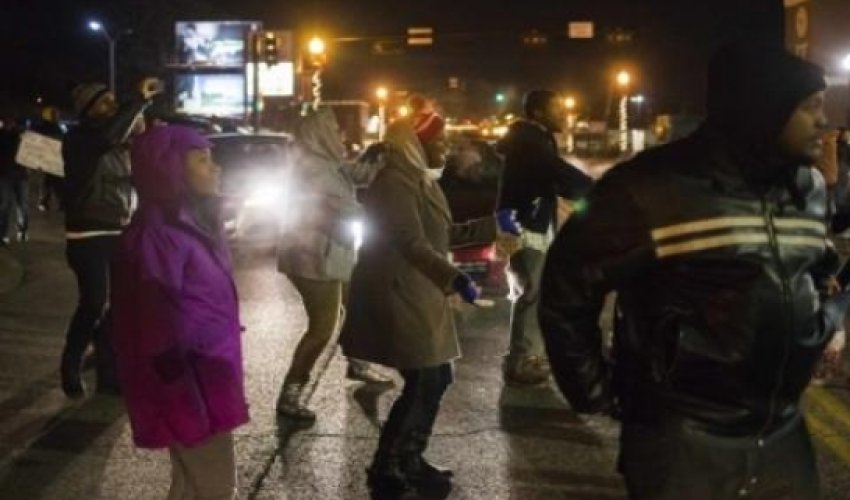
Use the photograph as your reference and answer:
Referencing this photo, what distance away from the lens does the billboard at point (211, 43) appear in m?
55.8

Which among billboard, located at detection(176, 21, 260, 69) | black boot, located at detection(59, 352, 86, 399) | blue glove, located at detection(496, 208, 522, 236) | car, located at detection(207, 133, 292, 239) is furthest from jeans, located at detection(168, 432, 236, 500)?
billboard, located at detection(176, 21, 260, 69)

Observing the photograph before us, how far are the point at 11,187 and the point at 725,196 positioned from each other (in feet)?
47.4

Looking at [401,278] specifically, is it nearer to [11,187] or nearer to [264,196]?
[11,187]

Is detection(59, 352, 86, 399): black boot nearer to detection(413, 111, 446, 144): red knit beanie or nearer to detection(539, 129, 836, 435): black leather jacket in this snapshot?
detection(413, 111, 446, 144): red knit beanie

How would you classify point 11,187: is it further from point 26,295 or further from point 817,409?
point 817,409

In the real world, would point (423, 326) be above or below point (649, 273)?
below

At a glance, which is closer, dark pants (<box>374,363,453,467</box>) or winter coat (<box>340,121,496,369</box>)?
winter coat (<box>340,121,496,369</box>)

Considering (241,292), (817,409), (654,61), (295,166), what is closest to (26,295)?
(241,292)

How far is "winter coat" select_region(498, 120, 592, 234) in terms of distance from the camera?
6.96m

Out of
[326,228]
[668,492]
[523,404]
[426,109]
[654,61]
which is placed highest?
[654,61]

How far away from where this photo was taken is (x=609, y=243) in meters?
2.78

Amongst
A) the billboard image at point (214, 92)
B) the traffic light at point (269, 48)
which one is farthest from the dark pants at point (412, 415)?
the billboard image at point (214, 92)

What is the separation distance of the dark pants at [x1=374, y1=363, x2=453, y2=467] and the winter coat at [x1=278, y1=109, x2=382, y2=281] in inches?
57.0

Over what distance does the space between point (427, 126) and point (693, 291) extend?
3.10 m
